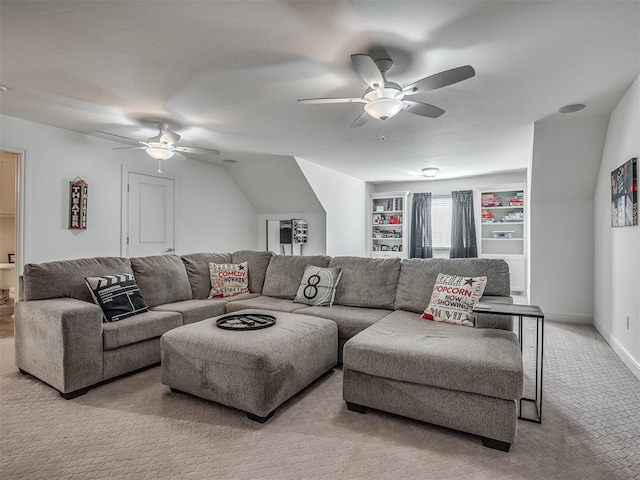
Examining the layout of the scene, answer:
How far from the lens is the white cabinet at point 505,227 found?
21.4ft

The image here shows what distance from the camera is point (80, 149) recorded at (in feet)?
13.7

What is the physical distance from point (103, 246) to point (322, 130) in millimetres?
3064

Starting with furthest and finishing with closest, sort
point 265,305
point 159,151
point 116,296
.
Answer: point 159,151 → point 265,305 → point 116,296

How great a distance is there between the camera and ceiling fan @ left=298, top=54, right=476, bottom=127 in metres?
2.05

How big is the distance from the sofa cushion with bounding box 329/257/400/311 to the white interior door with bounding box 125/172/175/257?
2.99 meters

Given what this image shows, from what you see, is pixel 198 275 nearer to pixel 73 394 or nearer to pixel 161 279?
pixel 161 279

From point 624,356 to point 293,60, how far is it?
3.62m

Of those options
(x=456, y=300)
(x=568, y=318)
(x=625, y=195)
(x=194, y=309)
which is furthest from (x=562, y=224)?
(x=194, y=309)

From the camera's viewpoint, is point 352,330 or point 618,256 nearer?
point 352,330

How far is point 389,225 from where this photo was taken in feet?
25.8

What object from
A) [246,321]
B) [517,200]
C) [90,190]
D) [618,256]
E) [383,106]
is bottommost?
[246,321]

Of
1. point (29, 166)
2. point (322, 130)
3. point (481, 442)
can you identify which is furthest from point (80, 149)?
point (481, 442)

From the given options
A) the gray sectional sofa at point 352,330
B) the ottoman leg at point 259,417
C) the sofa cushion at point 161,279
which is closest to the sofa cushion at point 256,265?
the gray sectional sofa at point 352,330

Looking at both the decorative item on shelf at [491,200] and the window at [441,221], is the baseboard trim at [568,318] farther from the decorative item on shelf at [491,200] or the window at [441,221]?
the window at [441,221]
